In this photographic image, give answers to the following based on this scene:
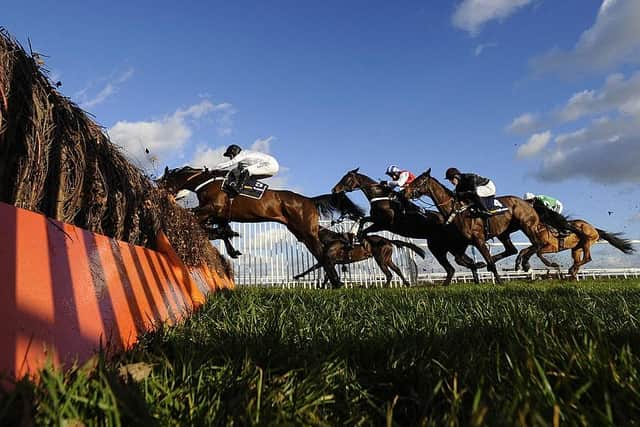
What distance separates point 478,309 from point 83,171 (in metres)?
2.19

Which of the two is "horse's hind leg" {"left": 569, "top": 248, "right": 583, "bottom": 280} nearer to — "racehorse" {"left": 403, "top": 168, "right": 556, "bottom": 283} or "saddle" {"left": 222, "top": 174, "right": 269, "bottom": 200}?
"racehorse" {"left": 403, "top": 168, "right": 556, "bottom": 283}

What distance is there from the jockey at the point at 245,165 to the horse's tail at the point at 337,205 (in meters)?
1.10

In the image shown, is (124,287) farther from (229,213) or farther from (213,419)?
(229,213)

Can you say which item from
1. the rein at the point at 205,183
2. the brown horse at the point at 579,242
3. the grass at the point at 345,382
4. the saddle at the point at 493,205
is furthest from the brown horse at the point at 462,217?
the grass at the point at 345,382

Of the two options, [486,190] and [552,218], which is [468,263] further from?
[552,218]

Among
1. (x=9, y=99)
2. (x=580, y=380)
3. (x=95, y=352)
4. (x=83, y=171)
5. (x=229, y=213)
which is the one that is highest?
(x=229, y=213)

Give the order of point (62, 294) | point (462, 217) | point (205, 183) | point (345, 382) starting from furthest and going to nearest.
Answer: point (462, 217)
point (205, 183)
point (62, 294)
point (345, 382)

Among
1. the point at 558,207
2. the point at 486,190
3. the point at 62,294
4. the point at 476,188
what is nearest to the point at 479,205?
the point at 476,188

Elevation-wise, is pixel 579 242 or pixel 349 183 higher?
pixel 349 183

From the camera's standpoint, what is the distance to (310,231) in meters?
9.36

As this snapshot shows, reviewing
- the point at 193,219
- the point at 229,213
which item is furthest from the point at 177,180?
the point at 193,219

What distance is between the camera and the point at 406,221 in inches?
477

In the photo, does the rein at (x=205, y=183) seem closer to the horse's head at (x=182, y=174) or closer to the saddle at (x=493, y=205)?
the horse's head at (x=182, y=174)

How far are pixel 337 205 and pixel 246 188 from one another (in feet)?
8.29
